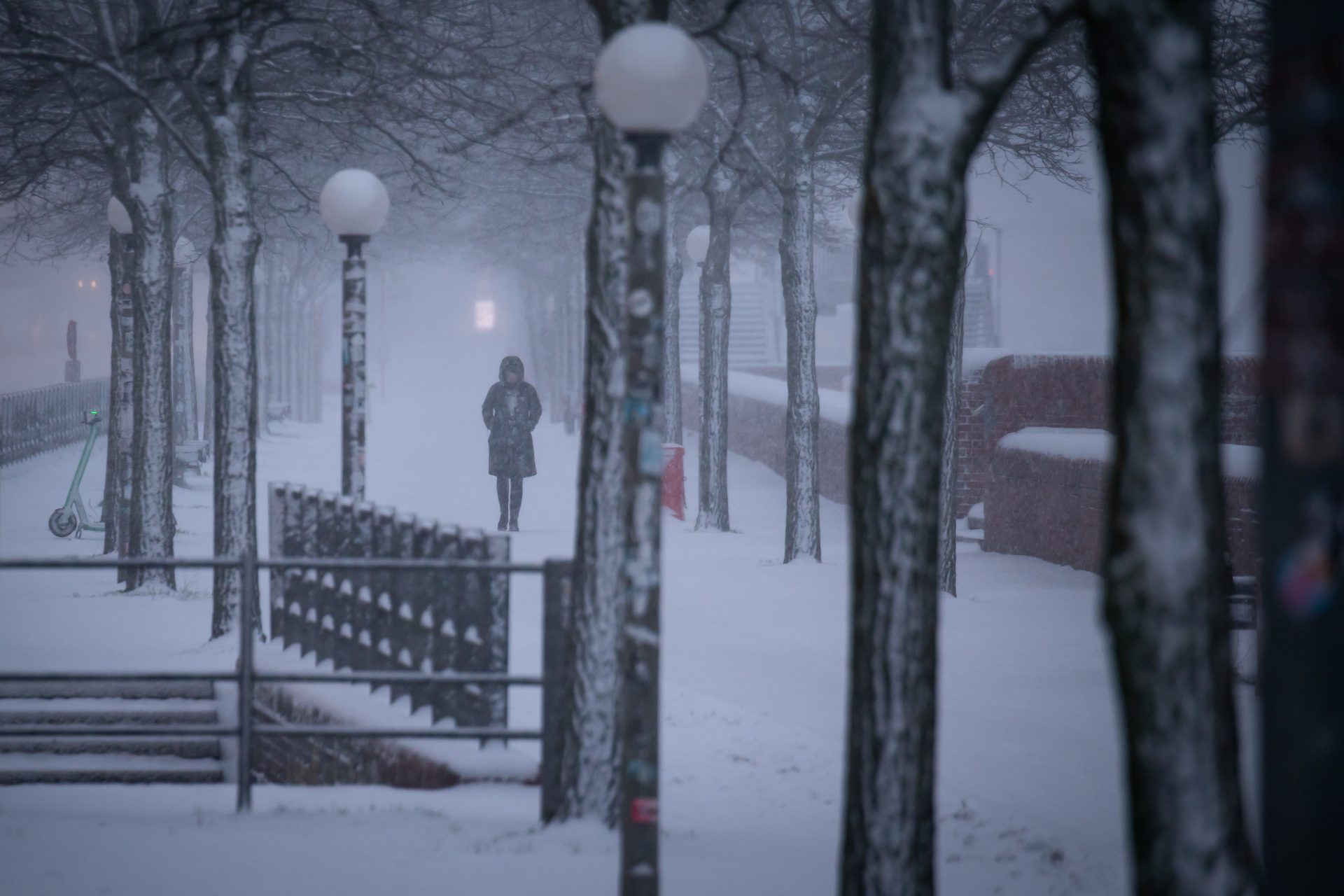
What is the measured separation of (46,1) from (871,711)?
14956mm

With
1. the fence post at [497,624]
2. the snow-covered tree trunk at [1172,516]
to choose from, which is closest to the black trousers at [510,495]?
the fence post at [497,624]

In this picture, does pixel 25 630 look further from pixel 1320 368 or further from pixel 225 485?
pixel 1320 368

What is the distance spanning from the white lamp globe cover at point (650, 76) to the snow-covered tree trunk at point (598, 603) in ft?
4.85

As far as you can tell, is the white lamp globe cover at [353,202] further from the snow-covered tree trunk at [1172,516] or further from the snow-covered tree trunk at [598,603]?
the snow-covered tree trunk at [1172,516]

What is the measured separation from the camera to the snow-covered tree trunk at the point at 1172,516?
3043 mm

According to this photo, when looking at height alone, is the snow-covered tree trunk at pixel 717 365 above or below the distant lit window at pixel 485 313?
below

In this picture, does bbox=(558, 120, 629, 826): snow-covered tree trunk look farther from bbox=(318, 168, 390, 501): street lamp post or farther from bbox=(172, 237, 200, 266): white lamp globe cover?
bbox=(172, 237, 200, 266): white lamp globe cover

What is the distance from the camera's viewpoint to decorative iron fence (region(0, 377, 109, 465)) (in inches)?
1027

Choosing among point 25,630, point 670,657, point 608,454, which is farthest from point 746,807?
point 25,630

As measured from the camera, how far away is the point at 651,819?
4473mm

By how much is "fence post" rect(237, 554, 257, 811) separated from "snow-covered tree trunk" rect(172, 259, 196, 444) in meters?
18.1

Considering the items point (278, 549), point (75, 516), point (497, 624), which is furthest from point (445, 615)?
point (75, 516)

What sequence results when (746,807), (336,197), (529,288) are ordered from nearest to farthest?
(746,807), (336,197), (529,288)

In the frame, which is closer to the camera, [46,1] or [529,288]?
[46,1]
